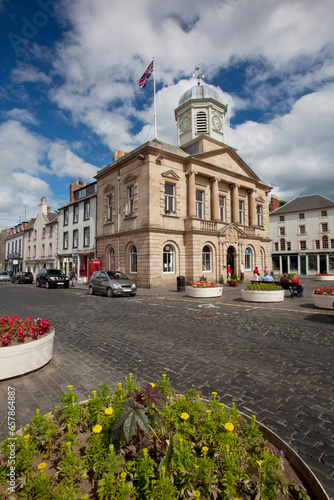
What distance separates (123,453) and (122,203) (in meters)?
24.4

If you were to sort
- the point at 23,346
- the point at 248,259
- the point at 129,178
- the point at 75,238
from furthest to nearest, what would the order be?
the point at 75,238 → the point at 248,259 → the point at 129,178 → the point at 23,346

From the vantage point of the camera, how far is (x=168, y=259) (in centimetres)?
2364

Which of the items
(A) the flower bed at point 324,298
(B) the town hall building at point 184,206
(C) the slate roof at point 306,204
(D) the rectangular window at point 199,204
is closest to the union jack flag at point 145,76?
(B) the town hall building at point 184,206

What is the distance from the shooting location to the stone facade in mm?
22328

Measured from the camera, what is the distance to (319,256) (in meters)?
45.2

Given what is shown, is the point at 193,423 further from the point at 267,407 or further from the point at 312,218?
the point at 312,218

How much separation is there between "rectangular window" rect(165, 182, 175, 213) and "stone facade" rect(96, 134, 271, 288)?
9 centimetres

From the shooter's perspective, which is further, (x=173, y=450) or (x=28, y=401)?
(x=28, y=401)

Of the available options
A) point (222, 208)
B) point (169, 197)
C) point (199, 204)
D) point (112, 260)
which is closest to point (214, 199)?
point (199, 204)

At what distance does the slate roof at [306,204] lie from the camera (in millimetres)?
45438

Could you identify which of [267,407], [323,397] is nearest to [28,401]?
[267,407]

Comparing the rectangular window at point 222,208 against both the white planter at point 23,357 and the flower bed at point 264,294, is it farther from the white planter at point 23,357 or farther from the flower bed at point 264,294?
the white planter at point 23,357

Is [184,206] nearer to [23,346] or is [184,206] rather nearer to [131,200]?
[131,200]

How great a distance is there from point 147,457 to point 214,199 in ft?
84.8
